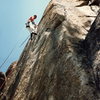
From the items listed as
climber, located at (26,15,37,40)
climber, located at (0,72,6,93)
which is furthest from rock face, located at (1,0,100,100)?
climber, located at (0,72,6,93)

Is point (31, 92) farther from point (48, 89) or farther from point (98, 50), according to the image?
point (98, 50)

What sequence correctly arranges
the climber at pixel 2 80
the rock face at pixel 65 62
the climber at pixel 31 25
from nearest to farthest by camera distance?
the rock face at pixel 65 62, the climber at pixel 31 25, the climber at pixel 2 80

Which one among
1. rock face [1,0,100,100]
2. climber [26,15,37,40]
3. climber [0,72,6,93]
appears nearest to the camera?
rock face [1,0,100,100]

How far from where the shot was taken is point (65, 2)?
23.1m

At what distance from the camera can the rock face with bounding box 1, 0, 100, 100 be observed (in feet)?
38.9

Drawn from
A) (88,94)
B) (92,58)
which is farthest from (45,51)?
(88,94)

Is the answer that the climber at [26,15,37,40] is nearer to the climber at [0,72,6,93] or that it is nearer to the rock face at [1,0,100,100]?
the rock face at [1,0,100,100]

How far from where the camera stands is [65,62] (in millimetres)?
13438

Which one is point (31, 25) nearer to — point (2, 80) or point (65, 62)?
point (2, 80)

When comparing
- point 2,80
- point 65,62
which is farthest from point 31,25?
point 65,62

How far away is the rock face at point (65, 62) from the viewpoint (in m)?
11.9

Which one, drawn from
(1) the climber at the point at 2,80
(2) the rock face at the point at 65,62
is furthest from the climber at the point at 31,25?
(1) the climber at the point at 2,80

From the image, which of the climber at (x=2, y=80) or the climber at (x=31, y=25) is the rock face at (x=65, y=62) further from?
the climber at (x=2, y=80)

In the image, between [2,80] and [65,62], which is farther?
[2,80]
